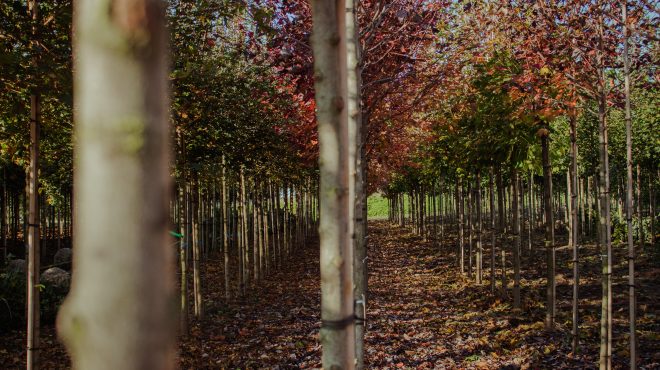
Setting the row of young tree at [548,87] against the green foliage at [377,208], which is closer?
the row of young tree at [548,87]

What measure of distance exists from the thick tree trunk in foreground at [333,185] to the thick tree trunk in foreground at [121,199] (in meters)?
0.85

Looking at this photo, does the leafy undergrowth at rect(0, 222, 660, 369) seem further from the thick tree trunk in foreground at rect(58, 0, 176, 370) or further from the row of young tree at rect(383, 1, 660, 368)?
the thick tree trunk in foreground at rect(58, 0, 176, 370)

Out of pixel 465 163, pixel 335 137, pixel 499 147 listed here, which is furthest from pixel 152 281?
pixel 465 163

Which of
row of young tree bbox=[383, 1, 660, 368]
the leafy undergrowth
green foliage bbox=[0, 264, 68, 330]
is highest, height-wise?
row of young tree bbox=[383, 1, 660, 368]

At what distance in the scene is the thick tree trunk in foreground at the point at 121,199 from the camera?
2.81ft

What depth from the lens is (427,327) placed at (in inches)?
328

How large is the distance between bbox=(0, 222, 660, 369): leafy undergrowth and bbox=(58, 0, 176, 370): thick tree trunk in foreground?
5938mm

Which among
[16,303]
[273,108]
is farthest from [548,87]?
[16,303]

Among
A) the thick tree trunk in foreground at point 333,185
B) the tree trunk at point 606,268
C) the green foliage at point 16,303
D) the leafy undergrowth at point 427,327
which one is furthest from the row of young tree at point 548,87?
the green foliage at point 16,303

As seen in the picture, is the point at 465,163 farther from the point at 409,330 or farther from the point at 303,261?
the point at 303,261

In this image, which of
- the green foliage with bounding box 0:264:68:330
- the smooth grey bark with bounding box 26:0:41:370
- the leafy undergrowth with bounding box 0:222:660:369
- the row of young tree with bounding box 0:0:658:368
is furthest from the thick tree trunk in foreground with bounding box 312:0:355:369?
the green foliage with bounding box 0:264:68:330

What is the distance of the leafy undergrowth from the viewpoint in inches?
260

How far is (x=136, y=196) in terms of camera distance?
0.89 metres

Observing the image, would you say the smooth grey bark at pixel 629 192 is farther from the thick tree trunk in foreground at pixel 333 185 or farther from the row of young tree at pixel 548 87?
the thick tree trunk in foreground at pixel 333 185
